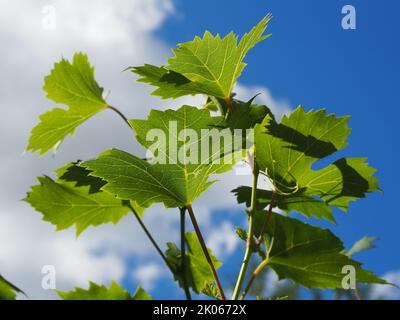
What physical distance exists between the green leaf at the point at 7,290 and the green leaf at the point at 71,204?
717 millimetres

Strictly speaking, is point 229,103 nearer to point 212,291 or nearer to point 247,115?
point 247,115

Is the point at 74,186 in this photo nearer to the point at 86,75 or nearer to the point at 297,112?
the point at 86,75

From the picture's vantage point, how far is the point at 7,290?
113 centimetres

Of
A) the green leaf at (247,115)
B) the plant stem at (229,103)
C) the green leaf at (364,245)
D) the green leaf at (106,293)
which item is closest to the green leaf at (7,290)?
the green leaf at (106,293)

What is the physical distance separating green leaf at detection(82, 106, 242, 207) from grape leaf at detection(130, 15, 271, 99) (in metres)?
0.28

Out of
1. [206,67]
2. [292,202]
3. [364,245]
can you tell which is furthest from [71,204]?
[364,245]

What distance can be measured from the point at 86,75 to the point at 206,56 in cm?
71

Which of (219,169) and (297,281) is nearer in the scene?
(219,169)

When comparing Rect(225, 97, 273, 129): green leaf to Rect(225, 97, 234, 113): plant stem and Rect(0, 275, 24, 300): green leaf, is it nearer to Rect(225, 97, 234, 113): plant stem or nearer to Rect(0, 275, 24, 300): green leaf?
Rect(225, 97, 234, 113): plant stem

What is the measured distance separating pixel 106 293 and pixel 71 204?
2.68ft
